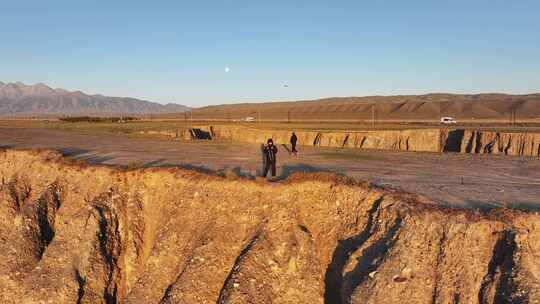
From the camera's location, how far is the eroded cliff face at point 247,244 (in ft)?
37.0

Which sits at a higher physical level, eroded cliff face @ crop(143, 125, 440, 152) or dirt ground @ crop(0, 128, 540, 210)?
eroded cliff face @ crop(143, 125, 440, 152)

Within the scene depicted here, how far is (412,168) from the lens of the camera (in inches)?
889

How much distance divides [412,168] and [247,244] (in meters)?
12.1

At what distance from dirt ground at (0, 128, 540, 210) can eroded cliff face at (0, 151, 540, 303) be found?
2.38 m

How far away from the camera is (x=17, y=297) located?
50.1 ft

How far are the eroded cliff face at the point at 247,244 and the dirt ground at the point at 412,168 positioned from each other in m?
2.38

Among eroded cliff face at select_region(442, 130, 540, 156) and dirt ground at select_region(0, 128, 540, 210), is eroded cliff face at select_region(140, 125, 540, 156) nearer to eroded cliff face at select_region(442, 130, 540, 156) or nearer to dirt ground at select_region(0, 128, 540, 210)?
eroded cliff face at select_region(442, 130, 540, 156)

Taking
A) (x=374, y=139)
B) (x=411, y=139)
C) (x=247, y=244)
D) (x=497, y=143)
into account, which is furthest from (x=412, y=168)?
(x=411, y=139)

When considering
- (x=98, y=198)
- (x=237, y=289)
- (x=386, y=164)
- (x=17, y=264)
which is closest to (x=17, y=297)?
(x=17, y=264)

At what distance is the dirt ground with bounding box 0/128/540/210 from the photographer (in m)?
15.4

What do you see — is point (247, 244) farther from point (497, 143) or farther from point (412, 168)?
point (497, 143)

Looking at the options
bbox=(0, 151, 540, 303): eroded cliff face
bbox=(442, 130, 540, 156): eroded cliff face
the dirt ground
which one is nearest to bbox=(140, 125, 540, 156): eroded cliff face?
bbox=(442, 130, 540, 156): eroded cliff face

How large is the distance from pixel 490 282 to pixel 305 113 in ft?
410

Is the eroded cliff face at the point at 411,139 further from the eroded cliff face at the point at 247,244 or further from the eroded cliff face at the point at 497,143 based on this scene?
the eroded cliff face at the point at 247,244
